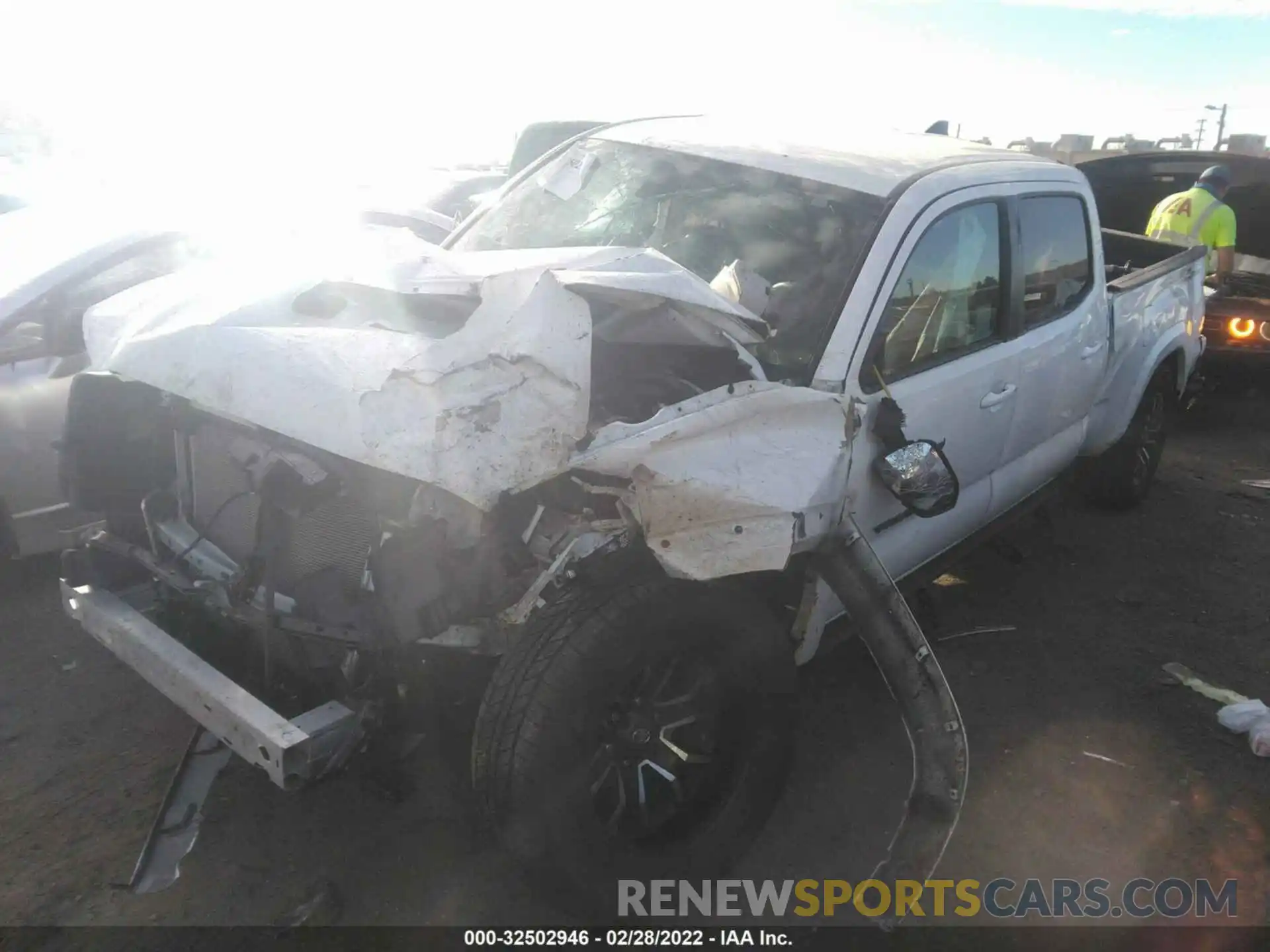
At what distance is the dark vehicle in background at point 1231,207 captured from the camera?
23.2 ft

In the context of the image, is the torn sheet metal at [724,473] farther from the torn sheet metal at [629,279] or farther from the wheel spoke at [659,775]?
the wheel spoke at [659,775]

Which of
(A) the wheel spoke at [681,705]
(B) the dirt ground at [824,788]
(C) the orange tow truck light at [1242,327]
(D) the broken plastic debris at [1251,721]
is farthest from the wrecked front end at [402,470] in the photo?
(C) the orange tow truck light at [1242,327]

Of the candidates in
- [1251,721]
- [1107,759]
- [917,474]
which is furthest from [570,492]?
[1251,721]

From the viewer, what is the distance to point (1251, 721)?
347 centimetres

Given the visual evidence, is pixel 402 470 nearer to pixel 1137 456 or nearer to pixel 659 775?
pixel 659 775

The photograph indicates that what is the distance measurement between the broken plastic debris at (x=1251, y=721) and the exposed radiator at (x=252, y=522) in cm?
318

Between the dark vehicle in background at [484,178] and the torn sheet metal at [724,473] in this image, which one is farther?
the dark vehicle in background at [484,178]

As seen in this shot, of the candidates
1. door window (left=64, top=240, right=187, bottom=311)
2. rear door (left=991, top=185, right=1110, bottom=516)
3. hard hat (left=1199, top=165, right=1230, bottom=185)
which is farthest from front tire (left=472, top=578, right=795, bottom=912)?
hard hat (left=1199, top=165, right=1230, bottom=185)

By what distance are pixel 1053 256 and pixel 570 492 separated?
2.62 metres

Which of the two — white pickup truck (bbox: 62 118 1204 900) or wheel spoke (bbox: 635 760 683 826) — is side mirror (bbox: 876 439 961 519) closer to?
white pickup truck (bbox: 62 118 1204 900)

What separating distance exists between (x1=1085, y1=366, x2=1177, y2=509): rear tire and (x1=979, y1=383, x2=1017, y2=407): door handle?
6.07 feet

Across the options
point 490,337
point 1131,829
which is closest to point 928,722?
point 1131,829

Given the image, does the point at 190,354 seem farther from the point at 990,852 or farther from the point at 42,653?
the point at 990,852

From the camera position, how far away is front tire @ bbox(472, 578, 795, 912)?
7.16ft
